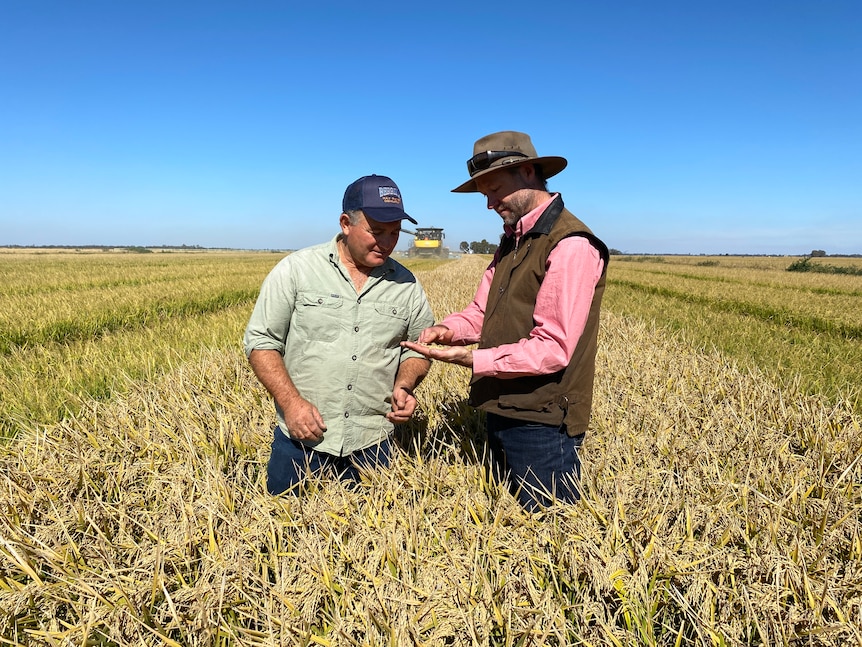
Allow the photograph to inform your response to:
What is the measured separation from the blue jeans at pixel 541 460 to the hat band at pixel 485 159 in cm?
123

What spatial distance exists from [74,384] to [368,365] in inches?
127

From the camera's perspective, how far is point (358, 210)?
2158mm

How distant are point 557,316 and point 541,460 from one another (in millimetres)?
726

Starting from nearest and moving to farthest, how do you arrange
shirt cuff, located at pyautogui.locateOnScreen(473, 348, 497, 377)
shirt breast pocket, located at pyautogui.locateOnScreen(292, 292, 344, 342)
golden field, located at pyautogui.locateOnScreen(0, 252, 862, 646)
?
golden field, located at pyautogui.locateOnScreen(0, 252, 862, 646), shirt cuff, located at pyautogui.locateOnScreen(473, 348, 497, 377), shirt breast pocket, located at pyautogui.locateOnScreen(292, 292, 344, 342)

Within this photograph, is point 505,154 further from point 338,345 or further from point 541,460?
point 541,460

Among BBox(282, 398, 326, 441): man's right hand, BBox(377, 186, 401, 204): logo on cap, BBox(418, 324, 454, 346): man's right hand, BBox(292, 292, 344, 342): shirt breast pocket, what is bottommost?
BBox(282, 398, 326, 441): man's right hand

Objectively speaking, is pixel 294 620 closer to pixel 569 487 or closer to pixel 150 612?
pixel 150 612

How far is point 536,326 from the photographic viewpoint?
6.79 ft

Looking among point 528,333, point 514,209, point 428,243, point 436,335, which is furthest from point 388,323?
point 428,243

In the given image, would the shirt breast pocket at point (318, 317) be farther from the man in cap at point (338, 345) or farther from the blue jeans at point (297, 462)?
the blue jeans at point (297, 462)

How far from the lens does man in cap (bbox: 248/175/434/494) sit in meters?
2.24

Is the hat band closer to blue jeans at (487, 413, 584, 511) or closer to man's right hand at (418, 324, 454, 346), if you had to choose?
man's right hand at (418, 324, 454, 346)

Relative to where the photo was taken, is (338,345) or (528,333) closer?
(528,333)

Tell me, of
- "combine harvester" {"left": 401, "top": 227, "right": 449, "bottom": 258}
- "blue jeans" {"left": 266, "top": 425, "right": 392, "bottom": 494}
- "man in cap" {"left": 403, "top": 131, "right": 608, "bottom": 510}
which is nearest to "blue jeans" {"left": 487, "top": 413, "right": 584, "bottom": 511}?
"man in cap" {"left": 403, "top": 131, "right": 608, "bottom": 510}
